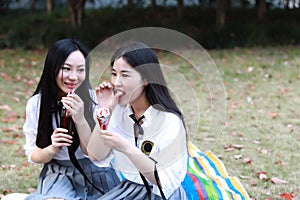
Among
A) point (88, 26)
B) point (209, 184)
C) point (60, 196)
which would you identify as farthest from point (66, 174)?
point (88, 26)

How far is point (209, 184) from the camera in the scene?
9.81 ft

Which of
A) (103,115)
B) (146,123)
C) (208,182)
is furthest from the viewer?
(208,182)

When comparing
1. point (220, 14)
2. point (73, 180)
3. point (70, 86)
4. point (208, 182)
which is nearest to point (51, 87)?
point (70, 86)

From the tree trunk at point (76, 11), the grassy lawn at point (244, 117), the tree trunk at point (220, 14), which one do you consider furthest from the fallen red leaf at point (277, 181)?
the tree trunk at point (76, 11)

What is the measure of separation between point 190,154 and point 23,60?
6429 mm

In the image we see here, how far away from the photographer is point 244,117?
229 inches

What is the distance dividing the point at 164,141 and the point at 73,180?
0.69m

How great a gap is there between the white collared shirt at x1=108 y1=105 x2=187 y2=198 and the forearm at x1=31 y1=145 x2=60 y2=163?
375 millimetres

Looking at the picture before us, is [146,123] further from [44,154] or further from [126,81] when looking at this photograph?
[44,154]

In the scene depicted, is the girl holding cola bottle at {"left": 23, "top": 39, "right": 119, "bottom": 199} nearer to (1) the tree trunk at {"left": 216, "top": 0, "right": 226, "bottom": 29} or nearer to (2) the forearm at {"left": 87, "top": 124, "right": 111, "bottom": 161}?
(2) the forearm at {"left": 87, "top": 124, "right": 111, "bottom": 161}

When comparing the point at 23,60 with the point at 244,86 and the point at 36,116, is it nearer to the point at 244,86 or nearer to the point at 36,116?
the point at 244,86

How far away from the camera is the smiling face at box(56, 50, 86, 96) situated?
2.55 meters

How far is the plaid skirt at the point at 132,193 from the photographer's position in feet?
7.80

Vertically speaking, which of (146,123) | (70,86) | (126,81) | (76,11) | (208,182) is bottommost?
(76,11)
